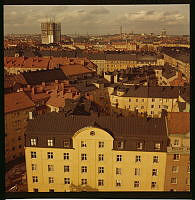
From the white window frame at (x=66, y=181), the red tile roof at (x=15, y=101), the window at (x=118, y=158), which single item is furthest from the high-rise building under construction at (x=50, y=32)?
the white window frame at (x=66, y=181)

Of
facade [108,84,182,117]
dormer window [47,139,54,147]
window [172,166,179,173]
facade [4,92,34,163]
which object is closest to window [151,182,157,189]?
window [172,166,179,173]

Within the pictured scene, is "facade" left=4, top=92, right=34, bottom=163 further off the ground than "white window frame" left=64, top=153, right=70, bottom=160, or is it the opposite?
"facade" left=4, top=92, right=34, bottom=163

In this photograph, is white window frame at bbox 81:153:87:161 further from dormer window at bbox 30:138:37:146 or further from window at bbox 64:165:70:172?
dormer window at bbox 30:138:37:146

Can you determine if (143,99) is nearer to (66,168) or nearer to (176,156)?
(176,156)

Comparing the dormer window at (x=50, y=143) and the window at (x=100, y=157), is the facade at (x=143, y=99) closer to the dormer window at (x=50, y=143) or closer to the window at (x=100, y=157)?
the window at (x=100, y=157)

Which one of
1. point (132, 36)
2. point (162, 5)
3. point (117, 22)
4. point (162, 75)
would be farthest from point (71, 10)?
point (162, 75)

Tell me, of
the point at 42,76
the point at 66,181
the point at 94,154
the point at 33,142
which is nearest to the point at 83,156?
the point at 94,154
